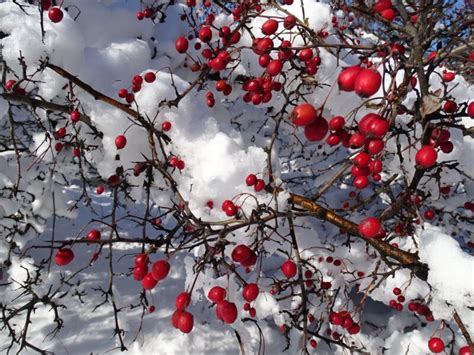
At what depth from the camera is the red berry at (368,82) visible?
2.68ft

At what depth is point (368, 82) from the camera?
0.82 meters

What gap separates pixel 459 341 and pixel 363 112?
2.90 metres

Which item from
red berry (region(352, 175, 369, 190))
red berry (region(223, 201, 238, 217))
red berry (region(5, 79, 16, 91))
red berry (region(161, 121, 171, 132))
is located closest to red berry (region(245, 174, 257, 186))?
red berry (region(223, 201, 238, 217))

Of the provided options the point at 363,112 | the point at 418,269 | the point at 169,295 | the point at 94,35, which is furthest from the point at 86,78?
the point at 169,295

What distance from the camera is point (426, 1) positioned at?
3.57 feet

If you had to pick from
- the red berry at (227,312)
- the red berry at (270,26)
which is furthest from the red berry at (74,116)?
the red berry at (227,312)

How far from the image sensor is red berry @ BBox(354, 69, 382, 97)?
2.68ft

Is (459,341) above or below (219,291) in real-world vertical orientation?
below

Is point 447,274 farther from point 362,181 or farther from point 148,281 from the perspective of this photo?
point 148,281

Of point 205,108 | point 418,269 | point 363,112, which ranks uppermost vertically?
point 205,108

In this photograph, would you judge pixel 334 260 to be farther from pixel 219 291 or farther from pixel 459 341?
pixel 459 341

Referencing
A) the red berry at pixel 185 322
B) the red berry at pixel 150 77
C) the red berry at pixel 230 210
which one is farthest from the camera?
the red berry at pixel 150 77

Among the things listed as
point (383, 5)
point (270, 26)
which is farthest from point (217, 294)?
point (383, 5)

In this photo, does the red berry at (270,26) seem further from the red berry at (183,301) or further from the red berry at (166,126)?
the red berry at (183,301)
